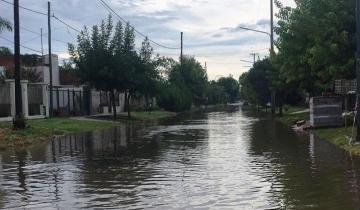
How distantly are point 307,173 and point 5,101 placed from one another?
27.7 meters

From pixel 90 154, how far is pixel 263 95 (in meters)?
54.9

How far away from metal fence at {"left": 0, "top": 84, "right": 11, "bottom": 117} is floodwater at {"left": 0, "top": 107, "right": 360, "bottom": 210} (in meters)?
16.3

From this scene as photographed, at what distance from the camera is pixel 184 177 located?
13.7 m

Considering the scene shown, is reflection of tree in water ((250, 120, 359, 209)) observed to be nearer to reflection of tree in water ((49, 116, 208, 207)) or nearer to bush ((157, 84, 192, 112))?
reflection of tree in water ((49, 116, 208, 207))

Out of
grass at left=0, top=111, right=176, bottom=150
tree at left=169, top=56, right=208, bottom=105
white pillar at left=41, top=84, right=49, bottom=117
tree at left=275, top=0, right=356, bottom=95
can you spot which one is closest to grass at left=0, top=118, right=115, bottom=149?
grass at left=0, top=111, right=176, bottom=150

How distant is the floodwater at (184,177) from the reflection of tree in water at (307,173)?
0.02 m

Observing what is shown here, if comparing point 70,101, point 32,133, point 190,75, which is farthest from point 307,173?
point 190,75

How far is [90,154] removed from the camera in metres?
20.1

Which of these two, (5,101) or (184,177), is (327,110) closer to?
(184,177)

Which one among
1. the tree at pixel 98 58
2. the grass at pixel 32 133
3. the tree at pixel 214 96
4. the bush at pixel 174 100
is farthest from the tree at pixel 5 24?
the tree at pixel 214 96

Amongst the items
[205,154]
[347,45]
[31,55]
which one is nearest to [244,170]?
[205,154]

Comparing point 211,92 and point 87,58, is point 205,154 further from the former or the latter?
point 211,92

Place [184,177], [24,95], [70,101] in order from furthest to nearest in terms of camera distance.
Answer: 1. [70,101]
2. [24,95]
3. [184,177]

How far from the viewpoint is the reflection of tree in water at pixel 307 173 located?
10461 millimetres
